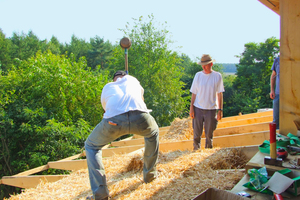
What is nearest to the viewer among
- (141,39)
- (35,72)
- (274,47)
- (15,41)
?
(35,72)

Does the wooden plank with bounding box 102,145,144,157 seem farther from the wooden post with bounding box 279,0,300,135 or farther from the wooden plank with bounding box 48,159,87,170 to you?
the wooden post with bounding box 279,0,300,135

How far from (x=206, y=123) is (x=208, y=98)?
1.15ft

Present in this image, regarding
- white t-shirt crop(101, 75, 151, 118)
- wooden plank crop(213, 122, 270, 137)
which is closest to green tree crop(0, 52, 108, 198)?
wooden plank crop(213, 122, 270, 137)

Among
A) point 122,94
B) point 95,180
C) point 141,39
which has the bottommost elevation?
point 95,180

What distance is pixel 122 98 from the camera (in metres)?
2.29

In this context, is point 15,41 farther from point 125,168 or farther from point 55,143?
point 125,168

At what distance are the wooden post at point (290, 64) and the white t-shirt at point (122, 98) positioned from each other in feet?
4.30

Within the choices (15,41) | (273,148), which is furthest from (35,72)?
(15,41)

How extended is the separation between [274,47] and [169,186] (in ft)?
82.4

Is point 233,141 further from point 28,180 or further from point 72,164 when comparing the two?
point 28,180

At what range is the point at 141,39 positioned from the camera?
49.4 ft

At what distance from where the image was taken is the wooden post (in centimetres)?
217

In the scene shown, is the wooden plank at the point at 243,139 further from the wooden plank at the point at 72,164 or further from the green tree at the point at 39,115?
the green tree at the point at 39,115

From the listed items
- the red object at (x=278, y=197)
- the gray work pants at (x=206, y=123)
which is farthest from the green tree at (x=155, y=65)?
the red object at (x=278, y=197)
